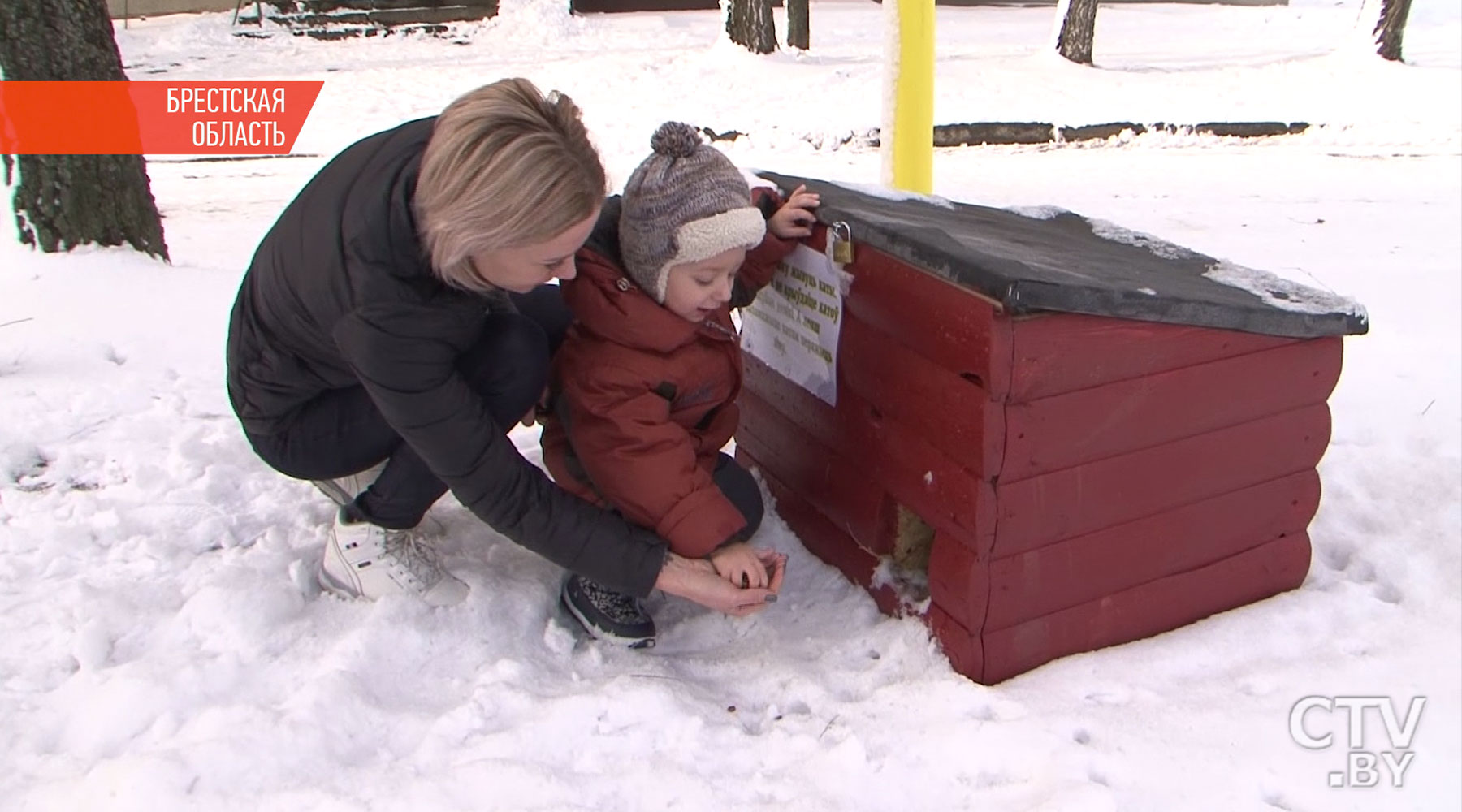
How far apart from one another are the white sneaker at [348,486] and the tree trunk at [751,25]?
29.5 ft

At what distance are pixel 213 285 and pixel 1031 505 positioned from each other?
10.5 feet

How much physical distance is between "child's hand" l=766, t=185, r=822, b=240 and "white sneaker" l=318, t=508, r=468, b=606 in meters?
0.96

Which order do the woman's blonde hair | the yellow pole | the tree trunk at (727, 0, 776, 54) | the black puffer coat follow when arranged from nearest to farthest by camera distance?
the woman's blonde hair → the black puffer coat → the yellow pole → the tree trunk at (727, 0, 776, 54)

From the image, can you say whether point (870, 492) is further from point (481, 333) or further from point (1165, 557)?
point (481, 333)

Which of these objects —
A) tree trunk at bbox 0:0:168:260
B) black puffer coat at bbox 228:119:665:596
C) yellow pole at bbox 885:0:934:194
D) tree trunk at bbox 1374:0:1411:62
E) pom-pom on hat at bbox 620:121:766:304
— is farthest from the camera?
tree trunk at bbox 1374:0:1411:62

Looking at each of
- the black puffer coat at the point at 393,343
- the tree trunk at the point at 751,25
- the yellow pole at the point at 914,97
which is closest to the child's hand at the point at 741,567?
the black puffer coat at the point at 393,343

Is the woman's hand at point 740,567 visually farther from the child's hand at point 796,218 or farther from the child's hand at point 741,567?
the child's hand at point 796,218

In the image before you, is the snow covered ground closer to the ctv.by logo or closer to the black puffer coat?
the ctv.by logo

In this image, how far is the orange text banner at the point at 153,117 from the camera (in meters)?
3.97

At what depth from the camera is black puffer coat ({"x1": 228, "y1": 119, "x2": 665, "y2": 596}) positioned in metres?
1.86

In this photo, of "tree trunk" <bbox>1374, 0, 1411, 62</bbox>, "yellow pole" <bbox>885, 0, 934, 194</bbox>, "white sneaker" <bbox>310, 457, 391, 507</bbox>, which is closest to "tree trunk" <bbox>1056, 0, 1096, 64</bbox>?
"tree trunk" <bbox>1374, 0, 1411, 62</bbox>

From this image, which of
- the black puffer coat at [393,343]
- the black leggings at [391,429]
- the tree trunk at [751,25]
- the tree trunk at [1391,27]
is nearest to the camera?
the black puffer coat at [393,343]

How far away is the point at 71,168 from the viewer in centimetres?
411

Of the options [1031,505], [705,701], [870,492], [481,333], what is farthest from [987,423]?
[481,333]
